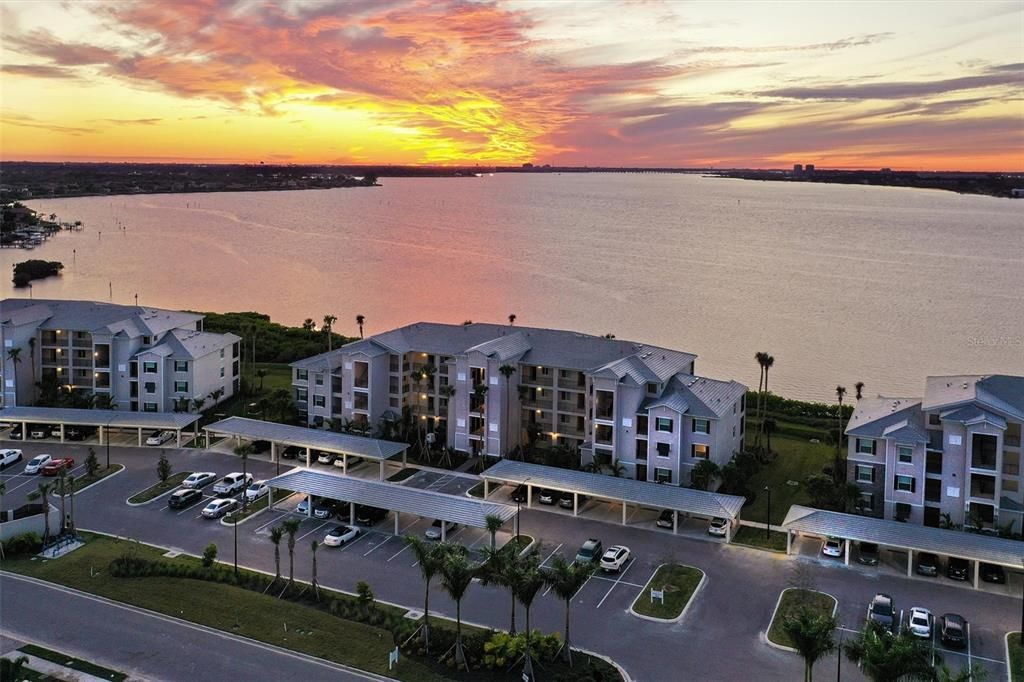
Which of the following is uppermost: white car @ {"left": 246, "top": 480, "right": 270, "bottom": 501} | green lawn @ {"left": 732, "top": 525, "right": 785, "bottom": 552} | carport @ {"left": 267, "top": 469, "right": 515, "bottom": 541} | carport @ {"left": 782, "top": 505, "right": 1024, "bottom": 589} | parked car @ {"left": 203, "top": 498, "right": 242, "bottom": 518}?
carport @ {"left": 267, "top": 469, "right": 515, "bottom": 541}

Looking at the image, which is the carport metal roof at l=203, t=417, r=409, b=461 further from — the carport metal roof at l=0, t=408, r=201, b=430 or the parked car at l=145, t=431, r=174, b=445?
the parked car at l=145, t=431, r=174, b=445

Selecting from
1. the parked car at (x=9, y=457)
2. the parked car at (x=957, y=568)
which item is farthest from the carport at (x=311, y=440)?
the parked car at (x=957, y=568)

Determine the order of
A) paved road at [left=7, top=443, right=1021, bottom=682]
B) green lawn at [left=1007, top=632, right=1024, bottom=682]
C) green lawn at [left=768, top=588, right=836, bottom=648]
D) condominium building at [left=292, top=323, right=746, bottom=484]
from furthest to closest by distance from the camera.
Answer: condominium building at [left=292, top=323, right=746, bottom=484]
green lawn at [left=768, top=588, right=836, bottom=648]
paved road at [left=7, top=443, right=1021, bottom=682]
green lawn at [left=1007, top=632, right=1024, bottom=682]

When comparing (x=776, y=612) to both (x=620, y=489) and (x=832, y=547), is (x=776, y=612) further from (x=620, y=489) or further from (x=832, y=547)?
(x=620, y=489)

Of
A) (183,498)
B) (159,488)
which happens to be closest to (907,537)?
(183,498)

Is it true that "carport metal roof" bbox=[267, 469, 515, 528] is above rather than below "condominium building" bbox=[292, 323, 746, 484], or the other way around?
below

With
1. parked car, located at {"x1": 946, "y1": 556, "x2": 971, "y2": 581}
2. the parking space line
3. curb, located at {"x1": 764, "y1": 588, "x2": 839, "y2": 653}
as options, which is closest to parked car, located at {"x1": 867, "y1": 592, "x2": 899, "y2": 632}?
curb, located at {"x1": 764, "y1": 588, "x2": 839, "y2": 653}

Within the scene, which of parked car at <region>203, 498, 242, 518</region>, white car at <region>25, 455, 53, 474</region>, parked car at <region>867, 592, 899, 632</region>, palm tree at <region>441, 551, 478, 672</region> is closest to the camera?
palm tree at <region>441, 551, 478, 672</region>
